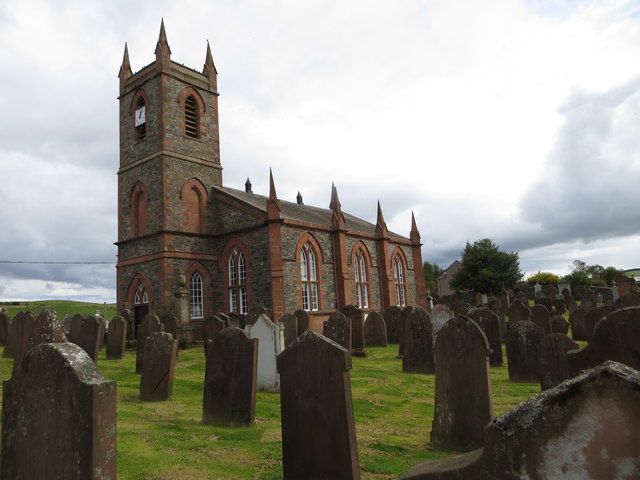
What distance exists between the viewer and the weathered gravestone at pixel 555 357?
733 centimetres

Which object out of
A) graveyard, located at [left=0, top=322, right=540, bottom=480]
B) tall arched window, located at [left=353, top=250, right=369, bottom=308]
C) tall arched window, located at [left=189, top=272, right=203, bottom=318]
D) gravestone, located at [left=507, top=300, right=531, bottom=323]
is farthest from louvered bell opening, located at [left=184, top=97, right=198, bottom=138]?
gravestone, located at [left=507, top=300, right=531, bottom=323]

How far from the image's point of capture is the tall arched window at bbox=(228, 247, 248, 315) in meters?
24.6

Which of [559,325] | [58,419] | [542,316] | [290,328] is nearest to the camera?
[58,419]

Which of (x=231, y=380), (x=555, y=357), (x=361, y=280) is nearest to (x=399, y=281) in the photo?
(x=361, y=280)

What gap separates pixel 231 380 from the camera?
263 inches

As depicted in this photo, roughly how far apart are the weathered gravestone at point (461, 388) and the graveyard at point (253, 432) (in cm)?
32

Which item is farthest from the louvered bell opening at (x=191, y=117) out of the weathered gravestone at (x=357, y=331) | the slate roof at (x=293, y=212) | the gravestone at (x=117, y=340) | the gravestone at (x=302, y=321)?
the weathered gravestone at (x=357, y=331)

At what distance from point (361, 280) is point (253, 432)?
76.7 ft

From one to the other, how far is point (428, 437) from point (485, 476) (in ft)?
14.4

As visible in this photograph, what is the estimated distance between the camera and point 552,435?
1.88 meters

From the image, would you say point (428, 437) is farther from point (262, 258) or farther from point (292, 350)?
point (262, 258)

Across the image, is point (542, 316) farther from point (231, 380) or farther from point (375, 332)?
point (231, 380)

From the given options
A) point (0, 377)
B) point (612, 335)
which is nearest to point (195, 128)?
point (0, 377)

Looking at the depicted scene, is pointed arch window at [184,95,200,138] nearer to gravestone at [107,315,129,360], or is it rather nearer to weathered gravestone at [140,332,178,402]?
gravestone at [107,315,129,360]
